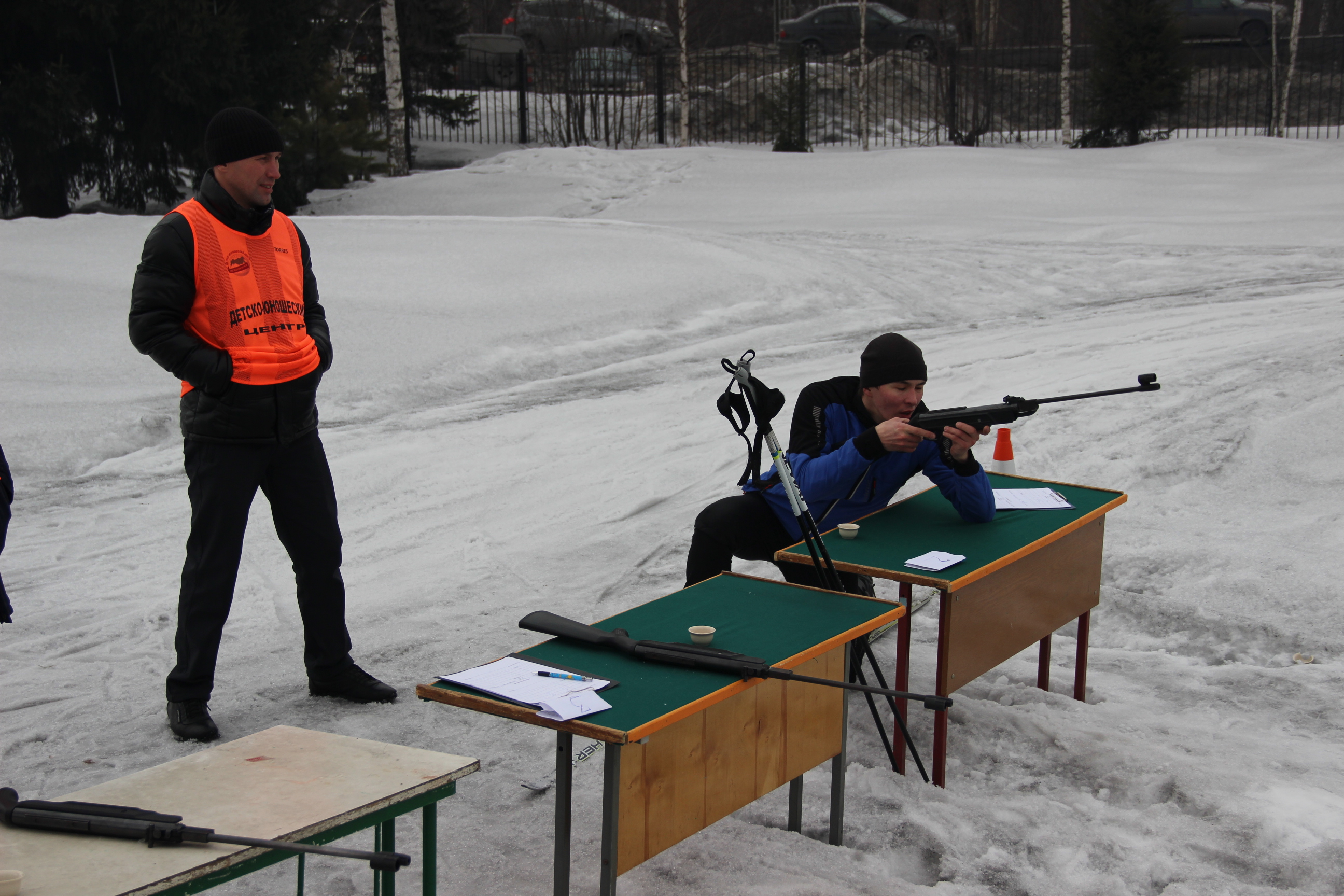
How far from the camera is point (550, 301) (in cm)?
1130

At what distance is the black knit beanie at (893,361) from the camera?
4.21 metres

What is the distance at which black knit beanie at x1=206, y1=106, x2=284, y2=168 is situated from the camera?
3.89m

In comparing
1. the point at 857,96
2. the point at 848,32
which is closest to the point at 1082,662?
the point at 857,96

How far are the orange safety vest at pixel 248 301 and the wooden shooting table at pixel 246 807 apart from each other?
67.8 inches

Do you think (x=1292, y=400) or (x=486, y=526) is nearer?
(x=486, y=526)

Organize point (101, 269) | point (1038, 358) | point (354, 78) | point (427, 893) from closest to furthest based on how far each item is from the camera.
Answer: point (427, 893) → point (1038, 358) → point (101, 269) → point (354, 78)

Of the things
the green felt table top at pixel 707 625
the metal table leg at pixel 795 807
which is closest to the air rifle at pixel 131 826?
the green felt table top at pixel 707 625

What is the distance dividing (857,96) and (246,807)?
2671 cm

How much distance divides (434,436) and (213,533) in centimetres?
427

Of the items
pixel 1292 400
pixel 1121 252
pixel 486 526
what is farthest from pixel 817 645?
pixel 1121 252

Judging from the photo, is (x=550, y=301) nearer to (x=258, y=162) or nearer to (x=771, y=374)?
(x=771, y=374)

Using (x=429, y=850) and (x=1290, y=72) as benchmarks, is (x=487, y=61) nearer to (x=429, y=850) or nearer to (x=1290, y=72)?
(x=1290, y=72)

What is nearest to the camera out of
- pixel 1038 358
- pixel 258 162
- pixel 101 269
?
pixel 258 162

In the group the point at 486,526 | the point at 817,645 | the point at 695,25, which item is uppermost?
the point at 695,25
